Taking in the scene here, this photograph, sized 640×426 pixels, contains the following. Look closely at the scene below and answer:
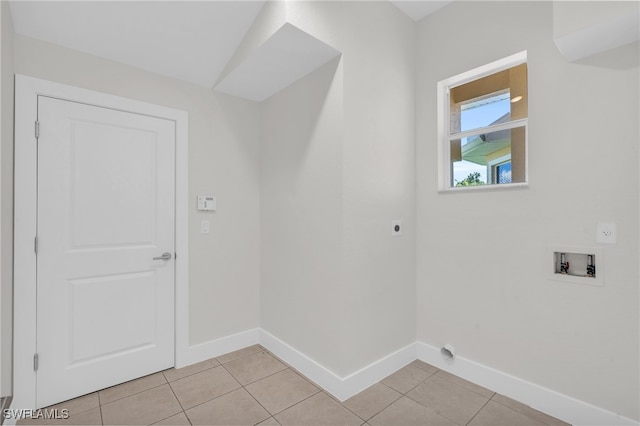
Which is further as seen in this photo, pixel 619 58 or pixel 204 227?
pixel 204 227

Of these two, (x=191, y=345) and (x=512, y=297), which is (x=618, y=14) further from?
(x=191, y=345)

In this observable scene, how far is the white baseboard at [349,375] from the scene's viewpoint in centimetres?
215

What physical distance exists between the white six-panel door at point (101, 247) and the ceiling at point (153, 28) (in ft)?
1.40

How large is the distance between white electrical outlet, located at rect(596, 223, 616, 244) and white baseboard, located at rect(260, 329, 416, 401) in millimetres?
1578

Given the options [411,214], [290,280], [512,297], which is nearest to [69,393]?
[290,280]

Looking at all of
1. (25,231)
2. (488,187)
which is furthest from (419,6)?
(25,231)

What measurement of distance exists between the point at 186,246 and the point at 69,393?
1.24 metres

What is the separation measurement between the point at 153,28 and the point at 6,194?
1.43 m

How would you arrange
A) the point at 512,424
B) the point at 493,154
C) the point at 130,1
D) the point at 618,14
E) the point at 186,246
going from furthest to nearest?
the point at 186,246
the point at 493,154
the point at 130,1
the point at 512,424
the point at 618,14

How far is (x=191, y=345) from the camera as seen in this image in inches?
104

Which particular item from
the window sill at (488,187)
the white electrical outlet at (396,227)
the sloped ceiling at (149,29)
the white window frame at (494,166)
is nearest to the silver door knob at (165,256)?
the sloped ceiling at (149,29)

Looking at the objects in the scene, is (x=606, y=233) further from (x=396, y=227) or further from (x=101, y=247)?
(x=101, y=247)

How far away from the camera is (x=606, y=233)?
178 centimetres

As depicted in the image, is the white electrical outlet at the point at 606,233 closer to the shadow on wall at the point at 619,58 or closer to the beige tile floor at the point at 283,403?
the shadow on wall at the point at 619,58
